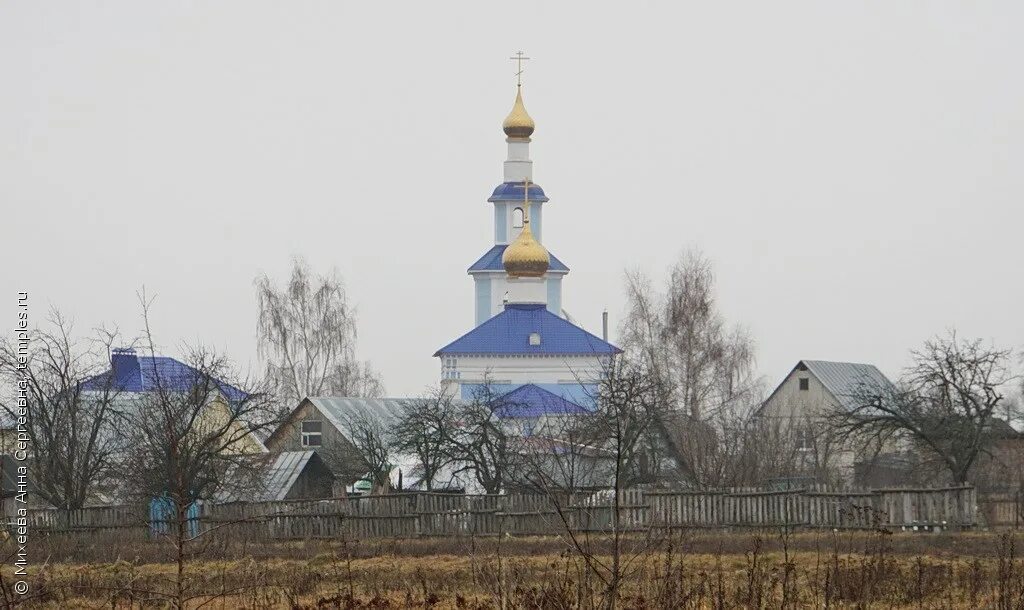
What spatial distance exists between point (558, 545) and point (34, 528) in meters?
7.04

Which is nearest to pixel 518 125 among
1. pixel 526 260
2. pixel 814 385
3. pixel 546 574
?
pixel 526 260

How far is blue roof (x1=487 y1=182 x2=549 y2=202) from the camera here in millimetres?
72625

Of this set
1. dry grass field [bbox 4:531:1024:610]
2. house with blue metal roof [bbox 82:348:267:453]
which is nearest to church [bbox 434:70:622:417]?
house with blue metal roof [bbox 82:348:267:453]

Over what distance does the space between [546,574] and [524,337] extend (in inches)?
1921

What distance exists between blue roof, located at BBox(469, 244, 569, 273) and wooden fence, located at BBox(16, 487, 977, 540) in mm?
43319

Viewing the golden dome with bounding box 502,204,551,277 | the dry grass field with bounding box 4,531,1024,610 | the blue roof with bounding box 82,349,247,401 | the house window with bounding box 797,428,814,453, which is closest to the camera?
the dry grass field with bounding box 4,531,1024,610

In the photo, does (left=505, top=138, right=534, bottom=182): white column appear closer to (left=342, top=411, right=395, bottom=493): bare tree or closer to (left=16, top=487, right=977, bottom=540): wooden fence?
(left=342, top=411, right=395, bottom=493): bare tree

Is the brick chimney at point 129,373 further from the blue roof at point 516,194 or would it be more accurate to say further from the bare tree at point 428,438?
the blue roof at point 516,194

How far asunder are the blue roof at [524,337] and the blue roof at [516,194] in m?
9.68

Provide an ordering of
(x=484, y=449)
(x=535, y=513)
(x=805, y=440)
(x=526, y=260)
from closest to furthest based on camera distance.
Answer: (x=535, y=513)
(x=484, y=449)
(x=805, y=440)
(x=526, y=260)

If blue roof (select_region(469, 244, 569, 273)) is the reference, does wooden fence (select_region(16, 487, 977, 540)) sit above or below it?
below

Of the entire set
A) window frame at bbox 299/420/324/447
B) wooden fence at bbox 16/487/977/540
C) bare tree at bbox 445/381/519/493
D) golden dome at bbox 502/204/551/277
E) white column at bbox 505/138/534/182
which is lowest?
wooden fence at bbox 16/487/977/540

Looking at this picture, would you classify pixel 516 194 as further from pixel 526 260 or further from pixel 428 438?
pixel 428 438

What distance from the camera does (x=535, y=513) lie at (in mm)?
25531
